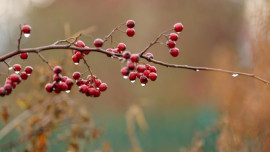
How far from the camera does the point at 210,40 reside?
10.9 metres

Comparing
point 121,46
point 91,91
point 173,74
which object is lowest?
point 173,74

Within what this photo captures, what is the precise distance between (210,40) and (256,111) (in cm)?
811

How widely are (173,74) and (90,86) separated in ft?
30.9

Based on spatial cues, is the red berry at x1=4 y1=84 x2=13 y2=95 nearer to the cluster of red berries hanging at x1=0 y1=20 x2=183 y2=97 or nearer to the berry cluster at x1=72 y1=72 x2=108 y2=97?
the cluster of red berries hanging at x1=0 y1=20 x2=183 y2=97

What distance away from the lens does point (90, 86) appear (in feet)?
3.65

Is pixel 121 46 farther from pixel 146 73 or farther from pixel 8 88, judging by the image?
pixel 8 88

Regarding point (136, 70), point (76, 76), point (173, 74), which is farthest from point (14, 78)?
point (173, 74)

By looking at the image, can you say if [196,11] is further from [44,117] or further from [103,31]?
[44,117]

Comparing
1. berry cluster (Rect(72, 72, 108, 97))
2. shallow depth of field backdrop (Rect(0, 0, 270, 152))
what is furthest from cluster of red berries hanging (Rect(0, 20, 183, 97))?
shallow depth of field backdrop (Rect(0, 0, 270, 152))

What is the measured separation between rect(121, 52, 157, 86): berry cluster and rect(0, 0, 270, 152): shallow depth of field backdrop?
49.2 inches

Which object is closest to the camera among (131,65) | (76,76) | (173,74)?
(131,65)

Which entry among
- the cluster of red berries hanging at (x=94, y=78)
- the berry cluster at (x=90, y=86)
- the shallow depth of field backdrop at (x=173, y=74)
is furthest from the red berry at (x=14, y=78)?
the shallow depth of field backdrop at (x=173, y=74)

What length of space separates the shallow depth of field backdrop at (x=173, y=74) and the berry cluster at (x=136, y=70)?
4.10ft

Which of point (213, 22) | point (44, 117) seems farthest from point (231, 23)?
point (44, 117)
